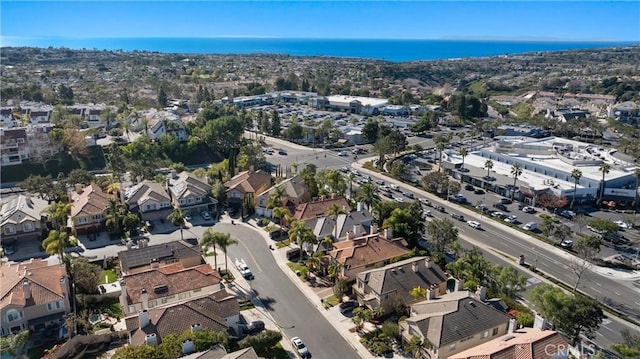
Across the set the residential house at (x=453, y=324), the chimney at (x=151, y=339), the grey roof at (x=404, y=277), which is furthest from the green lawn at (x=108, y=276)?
the residential house at (x=453, y=324)

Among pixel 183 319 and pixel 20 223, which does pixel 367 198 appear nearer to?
pixel 183 319

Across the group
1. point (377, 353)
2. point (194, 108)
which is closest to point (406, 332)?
point (377, 353)

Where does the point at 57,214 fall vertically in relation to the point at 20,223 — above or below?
above

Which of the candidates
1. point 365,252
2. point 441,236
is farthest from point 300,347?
point 441,236

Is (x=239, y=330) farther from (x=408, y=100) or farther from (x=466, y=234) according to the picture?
(x=408, y=100)

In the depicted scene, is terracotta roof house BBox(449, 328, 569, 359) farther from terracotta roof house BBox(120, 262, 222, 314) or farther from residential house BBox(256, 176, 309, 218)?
residential house BBox(256, 176, 309, 218)

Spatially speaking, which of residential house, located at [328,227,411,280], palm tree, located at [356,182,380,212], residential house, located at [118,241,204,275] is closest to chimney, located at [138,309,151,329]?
residential house, located at [118,241,204,275]
